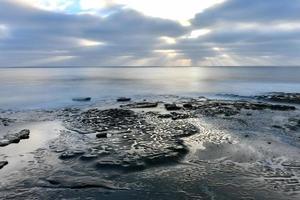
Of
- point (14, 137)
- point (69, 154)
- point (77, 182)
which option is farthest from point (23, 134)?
point (77, 182)

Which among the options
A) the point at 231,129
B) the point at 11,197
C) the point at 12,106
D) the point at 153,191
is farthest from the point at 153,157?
the point at 12,106

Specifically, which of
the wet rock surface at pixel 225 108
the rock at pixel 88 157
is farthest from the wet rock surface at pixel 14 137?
the wet rock surface at pixel 225 108

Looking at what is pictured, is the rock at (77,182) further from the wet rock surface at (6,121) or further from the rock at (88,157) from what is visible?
the wet rock surface at (6,121)

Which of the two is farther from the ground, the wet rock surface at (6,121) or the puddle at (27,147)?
the wet rock surface at (6,121)

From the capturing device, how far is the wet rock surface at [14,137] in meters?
26.1

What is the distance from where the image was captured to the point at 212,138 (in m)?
28.3

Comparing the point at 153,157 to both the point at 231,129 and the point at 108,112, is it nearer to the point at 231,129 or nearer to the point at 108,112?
the point at 231,129

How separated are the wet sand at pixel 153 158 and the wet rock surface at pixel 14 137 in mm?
452

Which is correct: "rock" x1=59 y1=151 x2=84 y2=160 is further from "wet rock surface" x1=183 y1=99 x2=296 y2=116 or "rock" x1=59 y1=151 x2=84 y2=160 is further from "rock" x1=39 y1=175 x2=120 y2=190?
"wet rock surface" x1=183 y1=99 x2=296 y2=116

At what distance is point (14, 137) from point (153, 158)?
1221 centimetres

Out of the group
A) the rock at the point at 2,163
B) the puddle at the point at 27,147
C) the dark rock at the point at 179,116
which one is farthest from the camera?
the dark rock at the point at 179,116

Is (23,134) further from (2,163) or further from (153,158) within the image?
(153,158)

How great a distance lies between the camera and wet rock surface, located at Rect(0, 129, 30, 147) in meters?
26.1

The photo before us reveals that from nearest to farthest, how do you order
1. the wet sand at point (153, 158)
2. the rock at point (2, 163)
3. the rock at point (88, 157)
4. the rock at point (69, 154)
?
the wet sand at point (153, 158)
the rock at point (2, 163)
the rock at point (88, 157)
the rock at point (69, 154)
